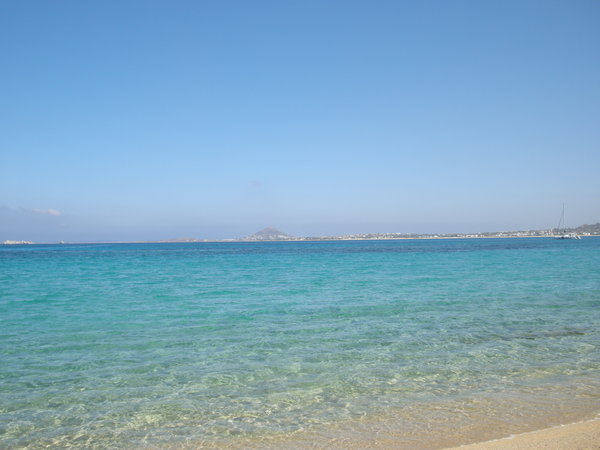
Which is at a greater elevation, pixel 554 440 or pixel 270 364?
pixel 554 440

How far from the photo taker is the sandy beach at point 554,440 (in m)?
4.63

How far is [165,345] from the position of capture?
9.80m

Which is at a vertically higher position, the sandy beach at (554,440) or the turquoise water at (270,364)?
the sandy beach at (554,440)

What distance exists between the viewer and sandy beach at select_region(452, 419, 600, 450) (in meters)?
4.63

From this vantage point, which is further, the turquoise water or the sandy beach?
the turquoise water

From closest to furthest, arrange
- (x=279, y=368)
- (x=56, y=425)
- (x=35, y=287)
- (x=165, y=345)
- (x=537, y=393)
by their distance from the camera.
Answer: (x=56, y=425) → (x=537, y=393) → (x=279, y=368) → (x=165, y=345) → (x=35, y=287)

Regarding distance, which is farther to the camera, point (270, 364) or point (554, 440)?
point (270, 364)

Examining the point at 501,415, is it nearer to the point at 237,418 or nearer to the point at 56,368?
the point at 237,418

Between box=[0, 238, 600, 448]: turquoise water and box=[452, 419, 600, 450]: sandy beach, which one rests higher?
box=[452, 419, 600, 450]: sandy beach

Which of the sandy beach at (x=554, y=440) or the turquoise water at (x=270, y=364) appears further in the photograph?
the turquoise water at (x=270, y=364)

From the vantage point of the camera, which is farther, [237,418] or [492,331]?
[492,331]

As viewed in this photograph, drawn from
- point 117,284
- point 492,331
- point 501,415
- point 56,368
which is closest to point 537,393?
point 501,415

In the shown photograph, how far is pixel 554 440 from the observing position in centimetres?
477

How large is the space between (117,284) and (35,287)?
13.1 ft
